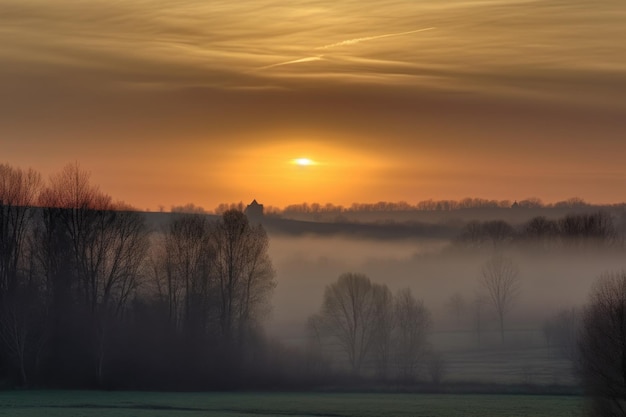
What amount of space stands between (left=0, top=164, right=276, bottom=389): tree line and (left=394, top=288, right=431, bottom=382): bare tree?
15.5 meters

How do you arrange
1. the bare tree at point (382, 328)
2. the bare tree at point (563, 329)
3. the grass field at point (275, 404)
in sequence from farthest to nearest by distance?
the bare tree at point (563, 329) < the bare tree at point (382, 328) < the grass field at point (275, 404)

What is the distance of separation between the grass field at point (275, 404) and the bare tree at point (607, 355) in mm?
10785

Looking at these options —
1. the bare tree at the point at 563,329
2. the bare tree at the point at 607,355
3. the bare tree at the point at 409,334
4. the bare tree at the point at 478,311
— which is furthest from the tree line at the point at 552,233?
the bare tree at the point at 607,355

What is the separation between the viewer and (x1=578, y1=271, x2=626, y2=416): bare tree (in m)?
69.6

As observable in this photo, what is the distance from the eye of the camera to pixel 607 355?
70688mm

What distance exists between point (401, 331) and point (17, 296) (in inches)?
1801

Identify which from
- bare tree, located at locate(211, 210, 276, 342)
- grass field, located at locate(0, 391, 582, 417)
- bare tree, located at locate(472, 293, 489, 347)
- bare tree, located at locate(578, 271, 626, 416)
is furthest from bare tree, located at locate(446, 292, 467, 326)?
bare tree, located at locate(578, 271, 626, 416)

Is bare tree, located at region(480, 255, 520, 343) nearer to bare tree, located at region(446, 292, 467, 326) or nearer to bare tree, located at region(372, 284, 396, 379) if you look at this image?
bare tree, located at region(446, 292, 467, 326)

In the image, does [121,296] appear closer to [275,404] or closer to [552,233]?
[275,404]

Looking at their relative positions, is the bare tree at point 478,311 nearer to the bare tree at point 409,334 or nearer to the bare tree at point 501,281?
the bare tree at point 501,281

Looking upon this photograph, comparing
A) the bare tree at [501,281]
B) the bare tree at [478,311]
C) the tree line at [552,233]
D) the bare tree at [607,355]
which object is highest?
the tree line at [552,233]

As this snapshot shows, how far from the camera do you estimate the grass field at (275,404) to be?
83.6 meters

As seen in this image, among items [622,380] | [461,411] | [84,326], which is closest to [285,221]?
[84,326]

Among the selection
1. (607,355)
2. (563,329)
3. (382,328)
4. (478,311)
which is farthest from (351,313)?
(607,355)
